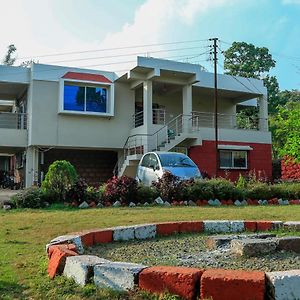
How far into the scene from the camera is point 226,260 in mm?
4938

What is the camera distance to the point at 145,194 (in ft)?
45.0

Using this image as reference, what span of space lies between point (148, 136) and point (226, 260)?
18507 millimetres

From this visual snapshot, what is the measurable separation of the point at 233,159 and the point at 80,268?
2301cm

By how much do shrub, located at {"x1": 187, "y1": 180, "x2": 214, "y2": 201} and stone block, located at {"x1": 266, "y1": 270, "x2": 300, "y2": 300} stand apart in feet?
34.4

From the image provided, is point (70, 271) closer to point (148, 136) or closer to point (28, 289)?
point (28, 289)

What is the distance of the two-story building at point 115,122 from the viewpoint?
2320cm

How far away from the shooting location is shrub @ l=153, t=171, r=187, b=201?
13891mm

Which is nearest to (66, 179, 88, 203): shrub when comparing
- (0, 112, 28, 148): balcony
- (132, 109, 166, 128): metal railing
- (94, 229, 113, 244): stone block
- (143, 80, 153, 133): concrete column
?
(94, 229, 113, 244): stone block

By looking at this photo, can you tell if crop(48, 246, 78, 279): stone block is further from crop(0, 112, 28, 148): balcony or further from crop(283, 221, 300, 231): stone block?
crop(0, 112, 28, 148): balcony

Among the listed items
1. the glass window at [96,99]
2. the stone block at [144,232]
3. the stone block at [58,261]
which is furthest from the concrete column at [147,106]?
the stone block at [58,261]

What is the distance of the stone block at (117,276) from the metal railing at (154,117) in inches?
821

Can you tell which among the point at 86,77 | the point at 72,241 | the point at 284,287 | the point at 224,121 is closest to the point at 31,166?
the point at 86,77

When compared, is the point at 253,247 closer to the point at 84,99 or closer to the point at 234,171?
the point at 84,99

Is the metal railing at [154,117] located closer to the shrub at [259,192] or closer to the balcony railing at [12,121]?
the balcony railing at [12,121]
